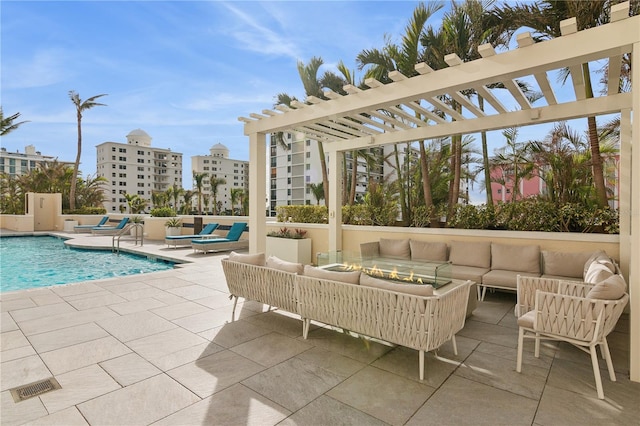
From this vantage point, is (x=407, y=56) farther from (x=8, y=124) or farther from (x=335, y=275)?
(x=8, y=124)

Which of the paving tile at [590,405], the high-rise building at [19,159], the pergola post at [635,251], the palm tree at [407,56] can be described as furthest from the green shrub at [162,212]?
the high-rise building at [19,159]

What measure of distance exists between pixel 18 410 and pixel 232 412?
4.99 feet

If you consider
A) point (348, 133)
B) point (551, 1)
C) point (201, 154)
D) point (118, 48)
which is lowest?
point (348, 133)

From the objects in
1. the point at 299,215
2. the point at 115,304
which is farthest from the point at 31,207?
the point at 115,304

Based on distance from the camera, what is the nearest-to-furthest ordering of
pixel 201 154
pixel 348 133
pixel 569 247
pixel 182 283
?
1. pixel 569 247
2. pixel 182 283
3. pixel 348 133
4. pixel 201 154

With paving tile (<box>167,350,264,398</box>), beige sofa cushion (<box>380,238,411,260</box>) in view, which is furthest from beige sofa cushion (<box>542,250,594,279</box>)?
paving tile (<box>167,350,264,398</box>)

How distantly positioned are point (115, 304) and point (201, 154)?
266ft

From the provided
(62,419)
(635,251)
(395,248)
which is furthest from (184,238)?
(635,251)

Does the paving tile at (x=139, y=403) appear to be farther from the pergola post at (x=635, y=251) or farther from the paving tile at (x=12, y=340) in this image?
the pergola post at (x=635, y=251)

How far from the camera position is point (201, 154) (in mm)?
80625

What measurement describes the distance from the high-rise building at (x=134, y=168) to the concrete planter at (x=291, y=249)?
63.5 meters

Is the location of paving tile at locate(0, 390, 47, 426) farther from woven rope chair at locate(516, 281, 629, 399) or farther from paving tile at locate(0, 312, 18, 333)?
woven rope chair at locate(516, 281, 629, 399)

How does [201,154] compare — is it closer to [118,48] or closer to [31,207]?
[31,207]

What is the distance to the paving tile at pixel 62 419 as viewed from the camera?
2270mm
